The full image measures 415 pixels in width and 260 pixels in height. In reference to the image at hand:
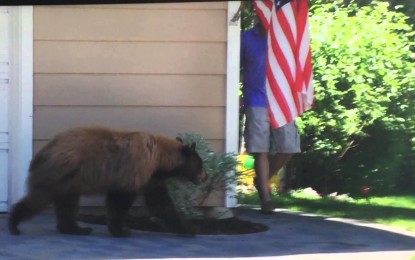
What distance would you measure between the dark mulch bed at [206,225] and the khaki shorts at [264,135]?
754mm

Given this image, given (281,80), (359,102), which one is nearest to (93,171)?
(281,80)

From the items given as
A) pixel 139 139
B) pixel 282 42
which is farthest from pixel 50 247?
pixel 282 42

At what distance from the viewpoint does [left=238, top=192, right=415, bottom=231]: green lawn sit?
29.0ft

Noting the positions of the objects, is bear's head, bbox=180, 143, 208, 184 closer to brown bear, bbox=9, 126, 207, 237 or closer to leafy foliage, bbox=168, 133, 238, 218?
brown bear, bbox=9, 126, 207, 237

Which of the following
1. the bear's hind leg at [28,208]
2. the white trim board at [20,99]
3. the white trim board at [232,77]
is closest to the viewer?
the bear's hind leg at [28,208]

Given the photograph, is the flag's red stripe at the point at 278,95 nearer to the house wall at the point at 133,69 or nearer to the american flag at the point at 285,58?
the american flag at the point at 285,58

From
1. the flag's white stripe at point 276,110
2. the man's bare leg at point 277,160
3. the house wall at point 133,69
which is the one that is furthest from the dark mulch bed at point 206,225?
the flag's white stripe at point 276,110

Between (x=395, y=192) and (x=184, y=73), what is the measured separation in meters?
4.05

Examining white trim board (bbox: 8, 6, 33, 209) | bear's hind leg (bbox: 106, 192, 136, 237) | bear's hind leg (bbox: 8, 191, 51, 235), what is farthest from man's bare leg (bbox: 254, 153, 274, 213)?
bear's hind leg (bbox: 8, 191, 51, 235)

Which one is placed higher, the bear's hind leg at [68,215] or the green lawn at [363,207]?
the bear's hind leg at [68,215]

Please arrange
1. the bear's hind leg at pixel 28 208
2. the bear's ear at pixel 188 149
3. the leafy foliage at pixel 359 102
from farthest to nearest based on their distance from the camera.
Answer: the leafy foliage at pixel 359 102 < the bear's ear at pixel 188 149 < the bear's hind leg at pixel 28 208

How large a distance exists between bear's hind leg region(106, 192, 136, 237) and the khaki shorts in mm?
1800

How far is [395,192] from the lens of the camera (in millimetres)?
11125

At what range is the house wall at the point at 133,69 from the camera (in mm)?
8055
